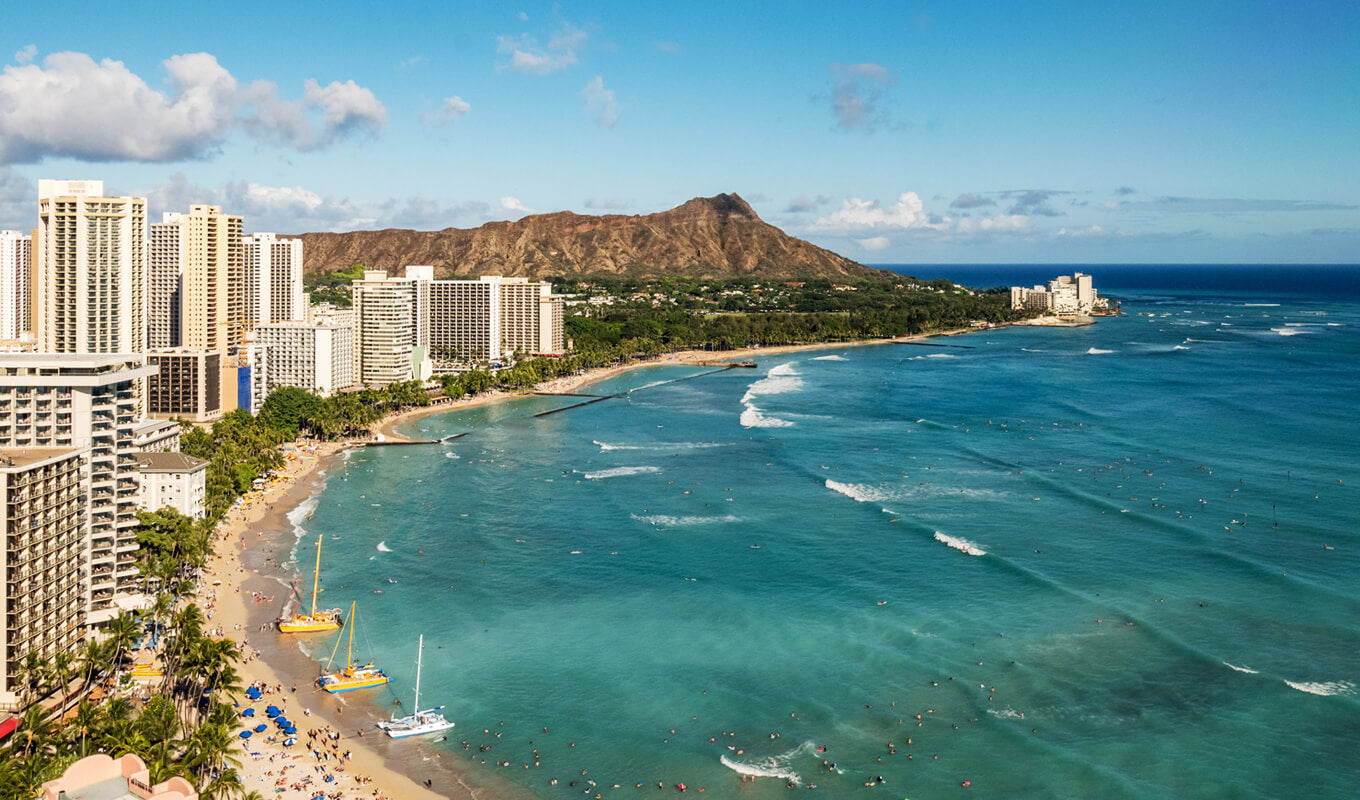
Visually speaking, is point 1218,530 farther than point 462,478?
No

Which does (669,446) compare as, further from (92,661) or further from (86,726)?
(86,726)

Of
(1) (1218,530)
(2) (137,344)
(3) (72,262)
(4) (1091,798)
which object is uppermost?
(3) (72,262)

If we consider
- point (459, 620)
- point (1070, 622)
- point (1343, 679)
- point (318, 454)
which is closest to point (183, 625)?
point (459, 620)

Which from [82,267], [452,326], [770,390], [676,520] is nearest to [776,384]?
[770,390]

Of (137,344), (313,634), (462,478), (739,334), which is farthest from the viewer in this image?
(739,334)

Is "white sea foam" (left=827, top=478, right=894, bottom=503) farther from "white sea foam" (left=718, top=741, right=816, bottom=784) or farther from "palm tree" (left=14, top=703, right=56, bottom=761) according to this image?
"palm tree" (left=14, top=703, right=56, bottom=761)

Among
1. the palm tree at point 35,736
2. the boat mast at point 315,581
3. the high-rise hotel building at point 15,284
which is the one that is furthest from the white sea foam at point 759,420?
the high-rise hotel building at point 15,284

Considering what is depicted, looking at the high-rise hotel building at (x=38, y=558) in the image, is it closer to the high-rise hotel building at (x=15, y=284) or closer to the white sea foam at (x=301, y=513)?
the white sea foam at (x=301, y=513)

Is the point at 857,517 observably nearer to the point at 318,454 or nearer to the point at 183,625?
A: the point at 183,625
